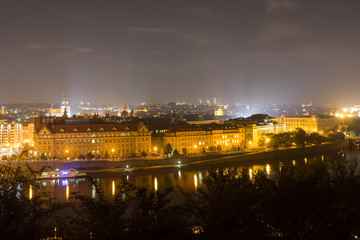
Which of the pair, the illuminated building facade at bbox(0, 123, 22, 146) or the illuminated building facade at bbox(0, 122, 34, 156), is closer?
the illuminated building facade at bbox(0, 122, 34, 156)

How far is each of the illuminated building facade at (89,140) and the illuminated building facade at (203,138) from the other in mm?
2149

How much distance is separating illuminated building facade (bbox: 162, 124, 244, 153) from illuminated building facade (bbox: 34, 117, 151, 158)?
84.6 inches

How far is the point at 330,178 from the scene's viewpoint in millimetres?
7285

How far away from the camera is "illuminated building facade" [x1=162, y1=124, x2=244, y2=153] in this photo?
29106mm

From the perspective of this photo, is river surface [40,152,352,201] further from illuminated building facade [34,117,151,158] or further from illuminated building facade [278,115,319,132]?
illuminated building facade [278,115,319,132]

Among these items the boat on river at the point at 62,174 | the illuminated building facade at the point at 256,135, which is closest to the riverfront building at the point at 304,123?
the illuminated building facade at the point at 256,135

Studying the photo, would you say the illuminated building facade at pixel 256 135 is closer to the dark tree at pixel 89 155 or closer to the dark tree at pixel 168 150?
the dark tree at pixel 168 150

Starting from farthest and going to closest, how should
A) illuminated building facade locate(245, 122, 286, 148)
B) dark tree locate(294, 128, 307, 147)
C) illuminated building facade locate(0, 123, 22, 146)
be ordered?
illuminated building facade locate(0, 123, 22, 146), illuminated building facade locate(245, 122, 286, 148), dark tree locate(294, 128, 307, 147)

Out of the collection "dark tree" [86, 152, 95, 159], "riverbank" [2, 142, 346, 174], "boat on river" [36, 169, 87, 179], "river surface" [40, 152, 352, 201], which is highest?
"dark tree" [86, 152, 95, 159]

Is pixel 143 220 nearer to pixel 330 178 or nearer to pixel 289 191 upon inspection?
pixel 289 191

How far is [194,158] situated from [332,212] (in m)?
19.6

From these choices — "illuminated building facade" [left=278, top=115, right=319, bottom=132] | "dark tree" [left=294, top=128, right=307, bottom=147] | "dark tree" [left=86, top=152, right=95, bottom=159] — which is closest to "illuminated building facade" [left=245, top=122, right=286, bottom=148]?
"dark tree" [left=294, top=128, right=307, bottom=147]

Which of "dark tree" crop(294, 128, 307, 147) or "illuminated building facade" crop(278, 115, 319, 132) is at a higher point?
"illuminated building facade" crop(278, 115, 319, 132)

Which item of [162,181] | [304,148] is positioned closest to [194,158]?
[162,181]
